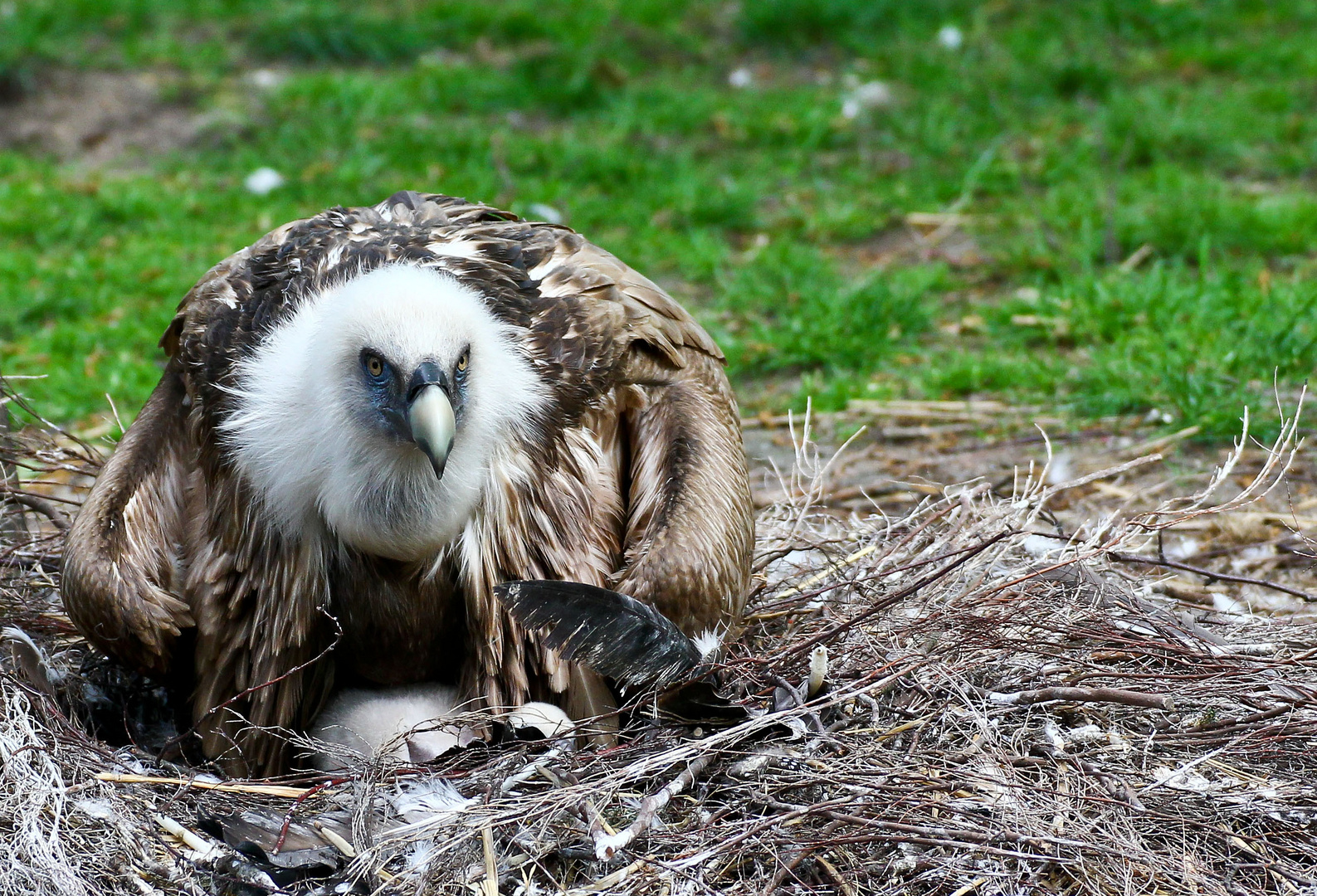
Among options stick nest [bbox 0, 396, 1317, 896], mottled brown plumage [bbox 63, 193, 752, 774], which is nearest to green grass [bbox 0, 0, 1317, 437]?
stick nest [bbox 0, 396, 1317, 896]

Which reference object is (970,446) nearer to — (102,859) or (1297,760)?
(1297,760)

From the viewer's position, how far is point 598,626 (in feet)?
10.6

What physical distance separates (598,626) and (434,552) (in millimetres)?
510

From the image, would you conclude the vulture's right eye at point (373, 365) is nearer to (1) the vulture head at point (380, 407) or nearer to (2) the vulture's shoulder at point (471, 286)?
(1) the vulture head at point (380, 407)

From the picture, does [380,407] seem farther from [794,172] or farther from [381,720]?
[794,172]

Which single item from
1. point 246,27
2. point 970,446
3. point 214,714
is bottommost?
point 970,446

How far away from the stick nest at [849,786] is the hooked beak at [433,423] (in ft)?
2.43

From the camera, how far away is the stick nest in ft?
9.71

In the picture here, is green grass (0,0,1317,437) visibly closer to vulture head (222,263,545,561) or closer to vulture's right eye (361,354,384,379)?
vulture head (222,263,545,561)

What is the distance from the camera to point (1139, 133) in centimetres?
894

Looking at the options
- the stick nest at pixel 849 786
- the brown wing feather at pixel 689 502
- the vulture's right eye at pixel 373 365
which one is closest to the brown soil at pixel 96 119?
the stick nest at pixel 849 786

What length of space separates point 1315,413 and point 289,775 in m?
3.92

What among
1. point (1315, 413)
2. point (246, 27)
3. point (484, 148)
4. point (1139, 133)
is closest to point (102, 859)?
point (1315, 413)

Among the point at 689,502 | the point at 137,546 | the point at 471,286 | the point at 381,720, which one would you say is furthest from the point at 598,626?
the point at 137,546
